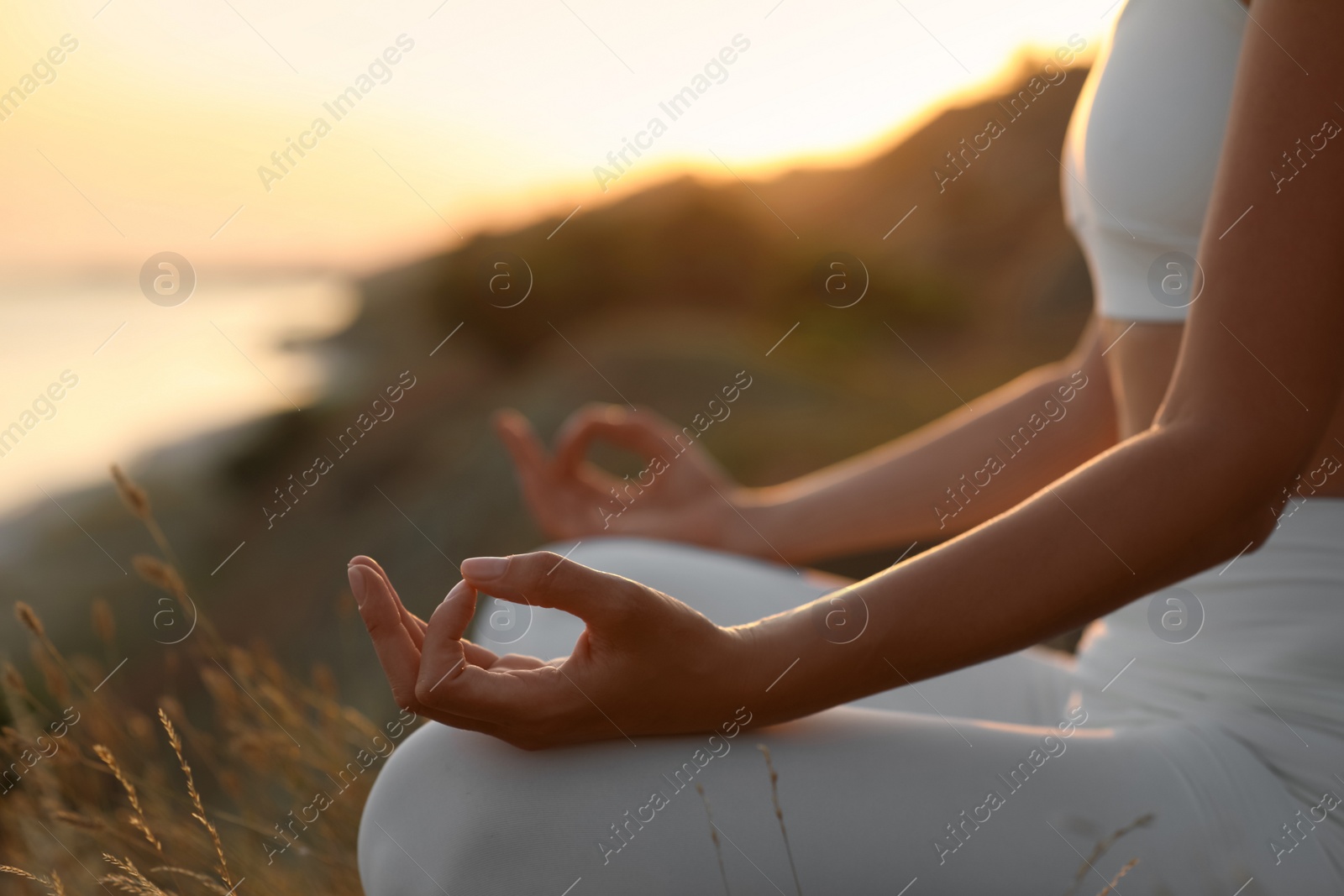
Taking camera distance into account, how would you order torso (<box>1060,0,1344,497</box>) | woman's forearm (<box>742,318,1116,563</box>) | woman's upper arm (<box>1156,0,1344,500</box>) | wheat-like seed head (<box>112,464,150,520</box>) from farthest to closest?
woman's forearm (<box>742,318,1116,563</box>) < wheat-like seed head (<box>112,464,150,520</box>) < torso (<box>1060,0,1344,497</box>) < woman's upper arm (<box>1156,0,1344,500</box>)

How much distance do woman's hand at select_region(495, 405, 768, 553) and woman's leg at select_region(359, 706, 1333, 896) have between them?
962mm

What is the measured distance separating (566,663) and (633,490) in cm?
117

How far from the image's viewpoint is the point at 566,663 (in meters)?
0.77

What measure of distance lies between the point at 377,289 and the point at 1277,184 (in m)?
7.29

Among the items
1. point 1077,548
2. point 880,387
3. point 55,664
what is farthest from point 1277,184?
point 880,387

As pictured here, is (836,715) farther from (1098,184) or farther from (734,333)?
(734,333)

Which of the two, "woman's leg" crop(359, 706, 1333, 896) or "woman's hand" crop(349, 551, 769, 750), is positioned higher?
"woman's hand" crop(349, 551, 769, 750)

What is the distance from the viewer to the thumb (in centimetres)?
71

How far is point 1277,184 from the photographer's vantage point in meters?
0.83

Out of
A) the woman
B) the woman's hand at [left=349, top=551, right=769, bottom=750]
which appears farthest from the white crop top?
the woman's hand at [left=349, top=551, right=769, bottom=750]

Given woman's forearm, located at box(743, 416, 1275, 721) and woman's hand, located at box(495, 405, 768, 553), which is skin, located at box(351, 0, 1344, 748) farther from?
woman's hand, located at box(495, 405, 768, 553)

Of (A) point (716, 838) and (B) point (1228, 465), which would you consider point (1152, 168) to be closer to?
(B) point (1228, 465)

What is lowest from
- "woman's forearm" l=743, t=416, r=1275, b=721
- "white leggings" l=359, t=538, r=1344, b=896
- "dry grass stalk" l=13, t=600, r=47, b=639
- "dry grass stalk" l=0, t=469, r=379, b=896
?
"dry grass stalk" l=0, t=469, r=379, b=896

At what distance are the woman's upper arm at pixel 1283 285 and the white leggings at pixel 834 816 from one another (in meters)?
A: 0.31
